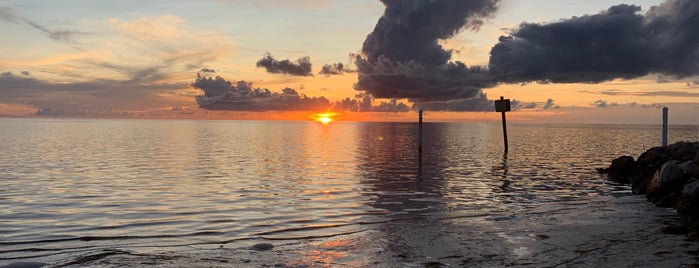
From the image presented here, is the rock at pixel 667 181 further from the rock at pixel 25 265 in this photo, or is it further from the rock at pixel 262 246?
the rock at pixel 25 265

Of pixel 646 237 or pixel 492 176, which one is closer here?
pixel 646 237

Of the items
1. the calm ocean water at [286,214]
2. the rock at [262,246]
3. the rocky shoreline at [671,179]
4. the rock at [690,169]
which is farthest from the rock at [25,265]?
the rock at [690,169]

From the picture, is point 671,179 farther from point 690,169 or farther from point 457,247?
point 457,247

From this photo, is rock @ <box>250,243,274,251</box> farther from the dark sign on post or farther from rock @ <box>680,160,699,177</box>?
the dark sign on post

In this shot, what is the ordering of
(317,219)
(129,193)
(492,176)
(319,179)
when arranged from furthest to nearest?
(492,176), (319,179), (129,193), (317,219)

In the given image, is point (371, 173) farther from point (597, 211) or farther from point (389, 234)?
point (389, 234)

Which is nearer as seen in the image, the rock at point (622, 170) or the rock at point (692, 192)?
the rock at point (692, 192)

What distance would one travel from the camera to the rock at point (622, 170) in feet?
87.7

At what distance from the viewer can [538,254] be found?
1080 cm

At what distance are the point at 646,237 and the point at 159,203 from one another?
16191mm

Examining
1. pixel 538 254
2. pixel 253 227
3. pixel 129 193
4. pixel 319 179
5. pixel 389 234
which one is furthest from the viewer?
pixel 319 179

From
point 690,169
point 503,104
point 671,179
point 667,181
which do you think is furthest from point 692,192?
point 503,104

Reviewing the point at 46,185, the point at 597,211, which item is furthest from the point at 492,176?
the point at 46,185

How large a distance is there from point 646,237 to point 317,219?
9.11 m
